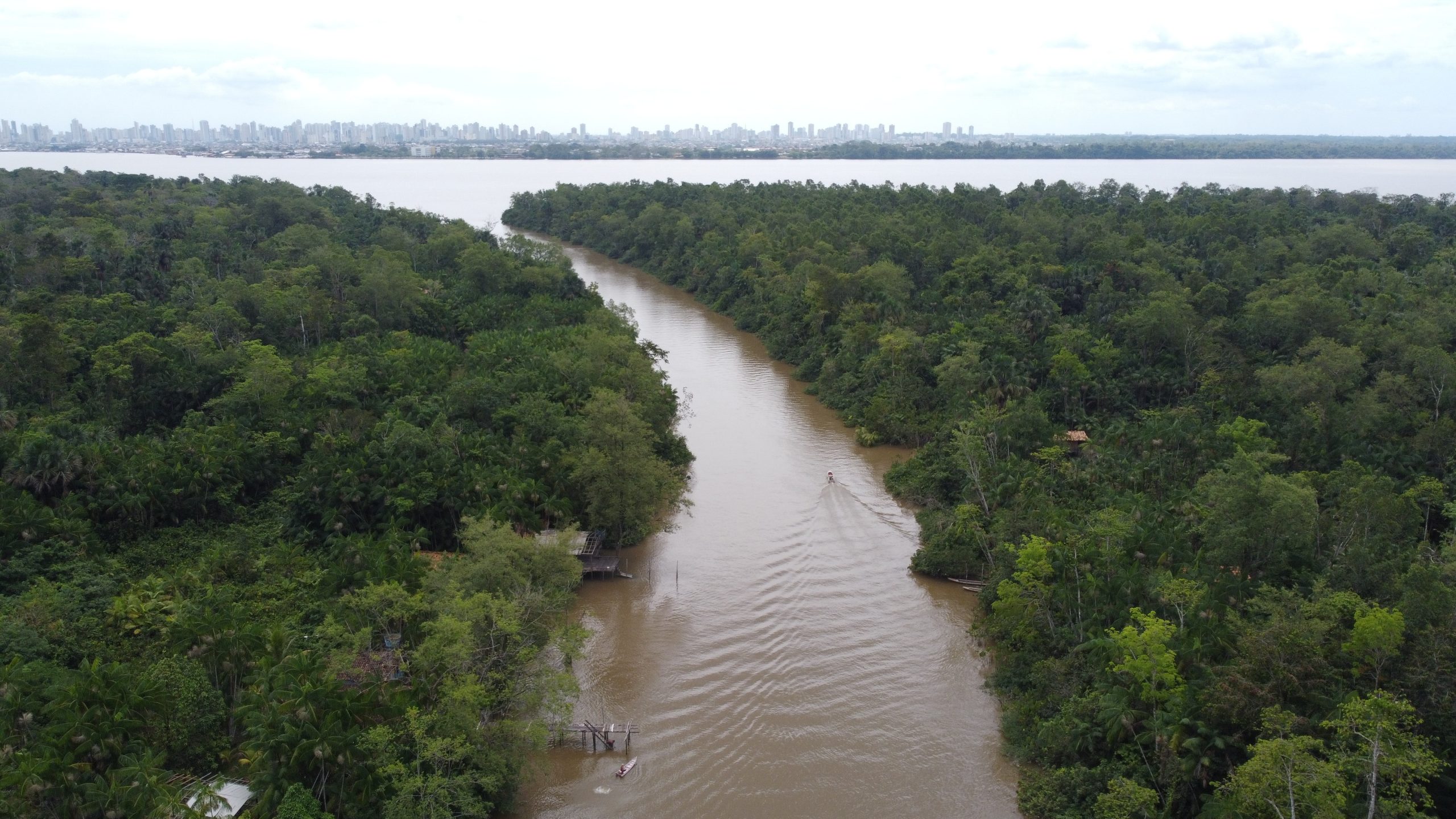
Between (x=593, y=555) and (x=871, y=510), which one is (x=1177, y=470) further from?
(x=593, y=555)

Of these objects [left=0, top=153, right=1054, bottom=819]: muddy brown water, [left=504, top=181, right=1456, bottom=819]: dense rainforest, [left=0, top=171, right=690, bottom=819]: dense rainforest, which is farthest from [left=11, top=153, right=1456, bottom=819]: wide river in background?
[left=0, top=171, right=690, bottom=819]: dense rainforest

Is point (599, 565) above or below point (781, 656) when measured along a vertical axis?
above

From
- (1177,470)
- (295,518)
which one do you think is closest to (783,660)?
(1177,470)

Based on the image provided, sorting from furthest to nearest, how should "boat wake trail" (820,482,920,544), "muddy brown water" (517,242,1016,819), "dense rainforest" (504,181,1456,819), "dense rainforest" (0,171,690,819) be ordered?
"boat wake trail" (820,482,920,544) → "muddy brown water" (517,242,1016,819) → "dense rainforest" (0,171,690,819) → "dense rainforest" (504,181,1456,819)

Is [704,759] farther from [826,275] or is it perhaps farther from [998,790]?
[826,275]

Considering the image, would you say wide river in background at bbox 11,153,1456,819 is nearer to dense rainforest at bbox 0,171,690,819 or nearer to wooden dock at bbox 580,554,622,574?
wooden dock at bbox 580,554,622,574

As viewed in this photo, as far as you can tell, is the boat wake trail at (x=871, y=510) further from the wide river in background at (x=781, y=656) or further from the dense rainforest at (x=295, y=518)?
the dense rainforest at (x=295, y=518)
